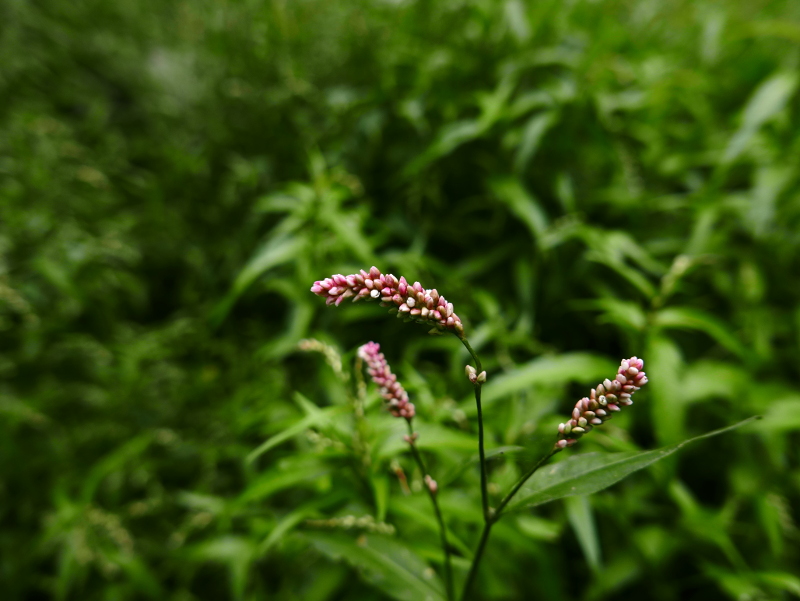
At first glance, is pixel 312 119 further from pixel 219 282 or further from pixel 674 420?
pixel 674 420

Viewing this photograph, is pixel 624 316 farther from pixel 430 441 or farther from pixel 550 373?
pixel 430 441

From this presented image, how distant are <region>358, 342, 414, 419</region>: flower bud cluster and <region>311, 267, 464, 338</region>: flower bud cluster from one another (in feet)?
0.21

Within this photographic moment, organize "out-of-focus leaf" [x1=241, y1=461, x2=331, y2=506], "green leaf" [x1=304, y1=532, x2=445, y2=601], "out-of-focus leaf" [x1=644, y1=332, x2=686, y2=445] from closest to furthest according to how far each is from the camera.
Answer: "green leaf" [x1=304, y1=532, x2=445, y2=601] → "out-of-focus leaf" [x1=241, y1=461, x2=331, y2=506] → "out-of-focus leaf" [x1=644, y1=332, x2=686, y2=445]

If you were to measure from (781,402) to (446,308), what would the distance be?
2.61 ft

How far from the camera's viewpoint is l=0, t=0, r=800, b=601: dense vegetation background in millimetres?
750

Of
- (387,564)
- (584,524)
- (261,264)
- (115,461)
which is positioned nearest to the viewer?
(387,564)

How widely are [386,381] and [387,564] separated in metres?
0.26

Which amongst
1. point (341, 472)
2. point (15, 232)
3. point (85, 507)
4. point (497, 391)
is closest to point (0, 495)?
point (85, 507)

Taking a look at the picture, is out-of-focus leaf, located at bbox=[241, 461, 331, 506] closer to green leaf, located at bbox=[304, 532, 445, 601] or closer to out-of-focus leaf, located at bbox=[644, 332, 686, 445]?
green leaf, located at bbox=[304, 532, 445, 601]

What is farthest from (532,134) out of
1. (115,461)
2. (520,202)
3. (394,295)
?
(115,461)

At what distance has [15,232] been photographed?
110 centimetres

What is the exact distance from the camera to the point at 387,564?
0.50 meters

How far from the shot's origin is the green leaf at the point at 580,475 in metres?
0.34

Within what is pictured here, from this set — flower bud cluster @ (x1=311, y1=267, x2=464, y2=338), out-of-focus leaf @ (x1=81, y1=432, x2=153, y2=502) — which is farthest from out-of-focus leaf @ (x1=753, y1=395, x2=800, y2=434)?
out-of-focus leaf @ (x1=81, y1=432, x2=153, y2=502)
